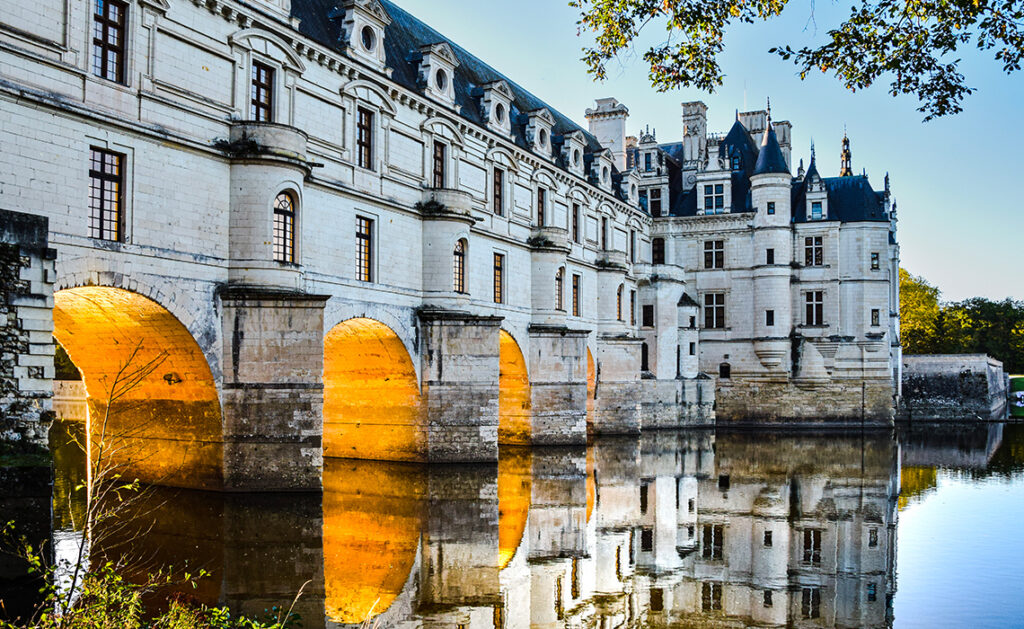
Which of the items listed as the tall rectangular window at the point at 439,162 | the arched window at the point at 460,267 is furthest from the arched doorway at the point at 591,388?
the tall rectangular window at the point at 439,162

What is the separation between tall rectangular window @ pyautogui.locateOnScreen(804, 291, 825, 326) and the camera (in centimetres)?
4531

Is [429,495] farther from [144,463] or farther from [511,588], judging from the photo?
[511,588]

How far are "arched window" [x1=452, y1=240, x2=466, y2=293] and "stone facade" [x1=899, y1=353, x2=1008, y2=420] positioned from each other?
124ft

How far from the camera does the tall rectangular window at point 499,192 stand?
29.0 meters

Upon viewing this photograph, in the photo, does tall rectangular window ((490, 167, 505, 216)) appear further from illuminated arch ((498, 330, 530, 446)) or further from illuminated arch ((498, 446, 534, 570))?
illuminated arch ((498, 446, 534, 570))

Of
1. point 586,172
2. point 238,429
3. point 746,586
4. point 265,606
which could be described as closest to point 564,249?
point 586,172

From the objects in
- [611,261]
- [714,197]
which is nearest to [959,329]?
[714,197]

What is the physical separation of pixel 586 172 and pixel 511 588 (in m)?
29.6

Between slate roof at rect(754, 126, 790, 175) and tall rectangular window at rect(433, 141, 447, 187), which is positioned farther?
slate roof at rect(754, 126, 790, 175)

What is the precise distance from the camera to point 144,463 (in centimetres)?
1773

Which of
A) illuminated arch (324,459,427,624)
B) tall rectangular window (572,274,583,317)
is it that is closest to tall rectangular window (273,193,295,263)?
illuminated arch (324,459,427,624)

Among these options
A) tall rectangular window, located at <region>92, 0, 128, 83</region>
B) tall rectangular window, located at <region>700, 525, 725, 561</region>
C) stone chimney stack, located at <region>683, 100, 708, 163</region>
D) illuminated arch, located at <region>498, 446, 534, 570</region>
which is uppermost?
stone chimney stack, located at <region>683, 100, 708, 163</region>

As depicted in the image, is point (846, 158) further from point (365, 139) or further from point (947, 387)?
point (365, 139)

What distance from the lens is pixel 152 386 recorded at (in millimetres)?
17562
